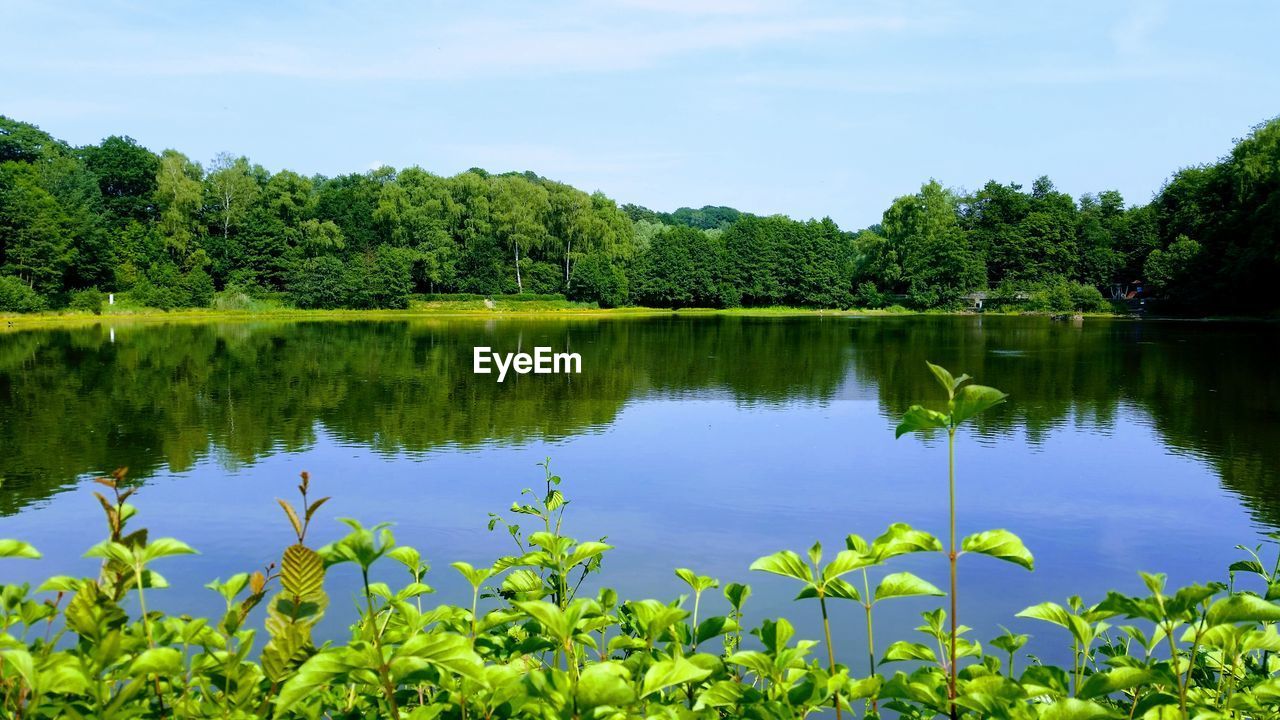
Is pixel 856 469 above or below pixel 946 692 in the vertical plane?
below

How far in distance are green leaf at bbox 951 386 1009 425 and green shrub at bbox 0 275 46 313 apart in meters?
51.4

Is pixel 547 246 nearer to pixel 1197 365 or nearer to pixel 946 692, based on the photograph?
pixel 1197 365

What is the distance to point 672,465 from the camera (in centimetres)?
984

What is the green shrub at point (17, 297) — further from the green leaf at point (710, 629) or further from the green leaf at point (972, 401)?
the green leaf at point (972, 401)

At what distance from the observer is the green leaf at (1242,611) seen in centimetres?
145

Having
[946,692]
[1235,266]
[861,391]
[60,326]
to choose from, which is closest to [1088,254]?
[1235,266]

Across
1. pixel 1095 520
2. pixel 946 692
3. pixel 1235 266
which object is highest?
pixel 1235 266

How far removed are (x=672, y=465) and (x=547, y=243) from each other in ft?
187

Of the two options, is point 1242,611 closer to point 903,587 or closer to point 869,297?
point 903,587

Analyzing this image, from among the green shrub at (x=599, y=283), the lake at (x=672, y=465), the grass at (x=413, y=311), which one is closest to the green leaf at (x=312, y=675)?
the lake at (x=672, y=465)

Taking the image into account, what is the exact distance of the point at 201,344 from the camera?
95.1ft

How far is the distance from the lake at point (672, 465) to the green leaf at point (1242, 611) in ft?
10.6

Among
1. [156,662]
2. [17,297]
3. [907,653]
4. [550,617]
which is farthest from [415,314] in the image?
[550,617]

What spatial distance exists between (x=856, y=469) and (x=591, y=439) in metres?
3.55
